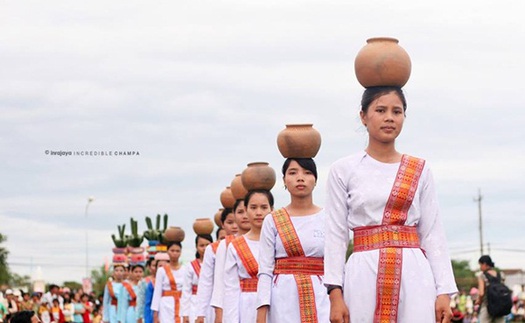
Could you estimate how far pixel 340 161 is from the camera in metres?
7.13

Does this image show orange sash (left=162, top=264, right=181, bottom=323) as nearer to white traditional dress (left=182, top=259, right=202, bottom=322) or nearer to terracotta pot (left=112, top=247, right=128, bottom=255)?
white traditional dress (left=182, top=259, right=202, bottom=322)

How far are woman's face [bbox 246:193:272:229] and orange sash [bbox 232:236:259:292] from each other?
0.64ft

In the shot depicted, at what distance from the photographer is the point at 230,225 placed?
14039mm

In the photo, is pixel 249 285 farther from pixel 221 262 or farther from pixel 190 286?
pixel 190 286

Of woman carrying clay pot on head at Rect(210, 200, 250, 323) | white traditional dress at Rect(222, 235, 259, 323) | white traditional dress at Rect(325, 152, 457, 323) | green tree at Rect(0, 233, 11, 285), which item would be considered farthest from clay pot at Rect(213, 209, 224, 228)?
green tree at Rect(0, 233, 11, 285)

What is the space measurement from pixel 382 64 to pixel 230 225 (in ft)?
23.6

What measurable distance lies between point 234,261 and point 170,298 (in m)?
7.30

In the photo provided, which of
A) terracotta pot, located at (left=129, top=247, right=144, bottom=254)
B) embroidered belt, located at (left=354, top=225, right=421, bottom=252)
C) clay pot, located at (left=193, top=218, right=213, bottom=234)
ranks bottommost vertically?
embroidered belt, located at (left=354, top=225, right=421, bottom=252)

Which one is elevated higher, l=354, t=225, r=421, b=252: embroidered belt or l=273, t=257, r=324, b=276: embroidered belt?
l=273, t=257, r=324, b=276: embroidered belt

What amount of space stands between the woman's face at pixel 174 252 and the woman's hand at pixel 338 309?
11.9m

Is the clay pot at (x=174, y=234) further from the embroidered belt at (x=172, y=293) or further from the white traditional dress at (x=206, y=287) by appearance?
the white traditional dress at (x=206, y=287)

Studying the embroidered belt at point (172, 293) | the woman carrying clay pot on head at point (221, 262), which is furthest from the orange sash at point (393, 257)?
the embroidered belt at point (172, 293)

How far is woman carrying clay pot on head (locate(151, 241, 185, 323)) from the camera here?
60.1 ft

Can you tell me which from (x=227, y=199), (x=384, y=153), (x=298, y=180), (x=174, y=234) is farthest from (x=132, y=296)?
(x=384, y=153)
